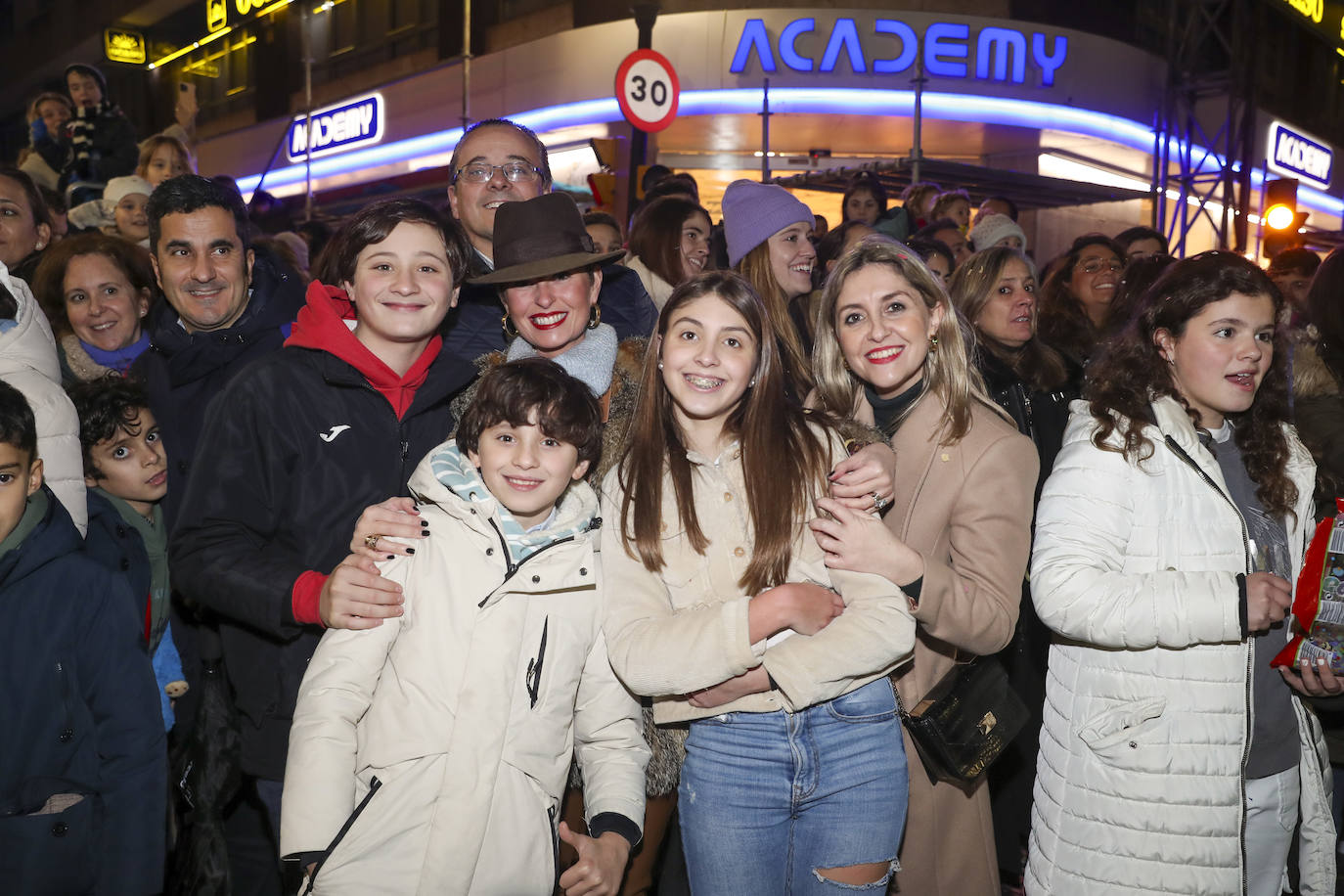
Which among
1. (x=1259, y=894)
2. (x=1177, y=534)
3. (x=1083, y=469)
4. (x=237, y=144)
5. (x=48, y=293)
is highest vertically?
(x=237, y=144)

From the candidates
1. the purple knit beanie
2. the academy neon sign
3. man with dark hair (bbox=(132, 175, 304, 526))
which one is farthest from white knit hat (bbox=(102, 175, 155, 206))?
the academy neon sign

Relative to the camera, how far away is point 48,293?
382cm

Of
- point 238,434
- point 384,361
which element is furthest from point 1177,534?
point 238,434

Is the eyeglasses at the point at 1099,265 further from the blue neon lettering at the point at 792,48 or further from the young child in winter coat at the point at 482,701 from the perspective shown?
the blue neon lettering at the point at 792,48

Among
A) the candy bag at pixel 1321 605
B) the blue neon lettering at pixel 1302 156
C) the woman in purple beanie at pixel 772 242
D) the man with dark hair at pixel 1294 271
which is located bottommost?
the candy bag at pixel 1321 605

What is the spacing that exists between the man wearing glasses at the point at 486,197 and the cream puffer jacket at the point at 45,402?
1.09 metres

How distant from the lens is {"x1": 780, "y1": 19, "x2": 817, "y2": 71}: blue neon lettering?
1253 cm

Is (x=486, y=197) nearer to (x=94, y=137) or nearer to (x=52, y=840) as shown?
(x=52, y=840)

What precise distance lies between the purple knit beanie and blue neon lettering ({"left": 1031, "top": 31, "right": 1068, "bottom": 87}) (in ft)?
35.8

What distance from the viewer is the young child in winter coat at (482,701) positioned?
218cm

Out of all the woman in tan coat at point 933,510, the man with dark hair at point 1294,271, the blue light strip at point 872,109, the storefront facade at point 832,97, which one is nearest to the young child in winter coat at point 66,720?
the woman in tan coat at point 933,510

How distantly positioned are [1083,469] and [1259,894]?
1.36 meters

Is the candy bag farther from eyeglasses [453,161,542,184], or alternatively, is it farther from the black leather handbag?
eyeglasses [453,161,542,184]

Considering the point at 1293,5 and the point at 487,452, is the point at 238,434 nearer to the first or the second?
the point at 487,452
